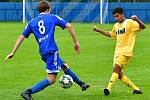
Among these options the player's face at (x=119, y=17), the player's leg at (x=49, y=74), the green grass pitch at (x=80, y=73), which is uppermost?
the player's face at (x=119, y=17)

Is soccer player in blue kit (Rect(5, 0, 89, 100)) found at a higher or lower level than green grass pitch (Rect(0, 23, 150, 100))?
higher

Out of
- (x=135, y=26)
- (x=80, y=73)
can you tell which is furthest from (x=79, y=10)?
(x=135, y=26)

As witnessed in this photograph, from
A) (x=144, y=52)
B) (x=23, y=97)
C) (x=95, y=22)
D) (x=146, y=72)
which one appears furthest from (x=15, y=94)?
(x=95, y=22)

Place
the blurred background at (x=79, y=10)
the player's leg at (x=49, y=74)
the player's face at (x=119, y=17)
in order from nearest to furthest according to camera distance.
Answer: the player's leg at (x=49, y=74) → the player's face at (x=119, y=17) → the blurred background at (x=79, y=10)

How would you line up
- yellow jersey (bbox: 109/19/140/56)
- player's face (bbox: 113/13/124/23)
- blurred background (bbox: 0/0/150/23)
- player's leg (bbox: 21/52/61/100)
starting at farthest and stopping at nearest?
1. blurred background (bbox: 0/0/150/23)
2. yellow jersey (bbox: 109/19/140/56)
3. player's face (bbox: 113/13/124/23)
4. player's leg (bbox: 21/52/61/100)

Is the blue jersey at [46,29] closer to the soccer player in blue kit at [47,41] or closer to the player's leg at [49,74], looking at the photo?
the soccer player in blue kit at [47,41]

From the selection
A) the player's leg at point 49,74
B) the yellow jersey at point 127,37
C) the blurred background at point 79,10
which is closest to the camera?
the player's leg at point 49,74

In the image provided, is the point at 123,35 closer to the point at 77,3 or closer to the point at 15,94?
the point at 15,94

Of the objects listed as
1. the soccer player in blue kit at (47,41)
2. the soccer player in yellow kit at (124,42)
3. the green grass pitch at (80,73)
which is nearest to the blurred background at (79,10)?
the green grass pitch at (80,73)

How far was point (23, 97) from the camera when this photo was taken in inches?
432

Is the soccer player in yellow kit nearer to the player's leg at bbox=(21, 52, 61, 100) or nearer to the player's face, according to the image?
the player's face

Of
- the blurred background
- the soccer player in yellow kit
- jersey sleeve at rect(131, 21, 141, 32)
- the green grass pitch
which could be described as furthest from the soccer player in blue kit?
the blurred background

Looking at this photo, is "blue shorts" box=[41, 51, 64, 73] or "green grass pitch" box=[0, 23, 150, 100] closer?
"blue shorts" box=[41, 51, 64, 73]

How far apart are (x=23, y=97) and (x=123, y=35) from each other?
2.84m
